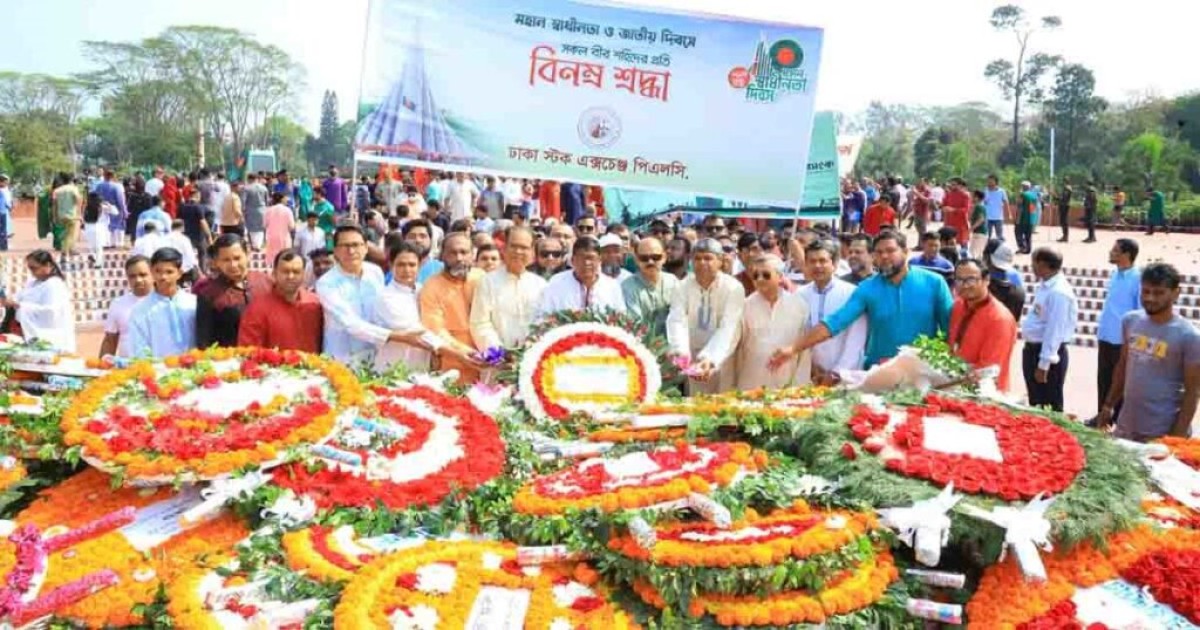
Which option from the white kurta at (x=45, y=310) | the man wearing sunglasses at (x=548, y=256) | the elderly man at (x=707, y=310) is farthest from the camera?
the white kurta at (x=45, y=310)

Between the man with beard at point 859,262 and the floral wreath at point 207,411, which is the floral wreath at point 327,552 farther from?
the man with beard at point 859,262

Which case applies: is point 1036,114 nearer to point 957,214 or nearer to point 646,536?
point 957,214

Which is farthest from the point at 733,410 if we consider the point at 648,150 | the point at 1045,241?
the point at 1045,241

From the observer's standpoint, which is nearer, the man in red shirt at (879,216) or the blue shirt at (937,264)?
the blue shirt at (937,264)

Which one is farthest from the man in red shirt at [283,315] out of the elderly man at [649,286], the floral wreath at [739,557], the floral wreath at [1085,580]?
the floral wreath at [1085,580]

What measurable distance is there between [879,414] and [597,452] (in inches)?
51.9

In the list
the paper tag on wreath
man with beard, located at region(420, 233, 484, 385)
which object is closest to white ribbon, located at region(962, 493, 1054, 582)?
the paper tag on wreath

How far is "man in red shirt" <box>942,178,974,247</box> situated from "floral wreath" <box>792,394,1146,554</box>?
14400 mm

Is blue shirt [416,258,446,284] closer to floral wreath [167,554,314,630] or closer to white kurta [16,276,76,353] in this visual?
white kurta [16,276,76,353]

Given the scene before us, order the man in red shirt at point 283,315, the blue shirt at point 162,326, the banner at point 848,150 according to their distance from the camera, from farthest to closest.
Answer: the banner at point 848,150, the blue shirt at point 162,326, the man in red shirt at point 283,315

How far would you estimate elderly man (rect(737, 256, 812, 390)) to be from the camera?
21.0 ft

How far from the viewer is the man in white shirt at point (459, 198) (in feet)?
58.7

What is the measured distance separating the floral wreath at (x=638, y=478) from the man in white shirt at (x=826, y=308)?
89.9 inches

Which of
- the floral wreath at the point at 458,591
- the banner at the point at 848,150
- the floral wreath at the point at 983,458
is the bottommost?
the floral wreath at the point at 458,591
